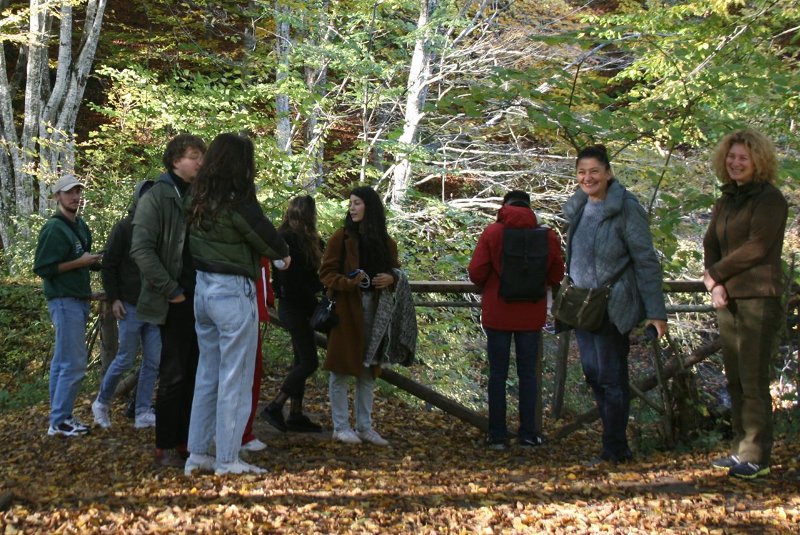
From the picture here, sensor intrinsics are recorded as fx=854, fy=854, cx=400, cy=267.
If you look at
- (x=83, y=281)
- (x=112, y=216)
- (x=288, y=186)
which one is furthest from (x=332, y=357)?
(x=112, y=216)

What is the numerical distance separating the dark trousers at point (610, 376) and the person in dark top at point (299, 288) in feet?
6.41

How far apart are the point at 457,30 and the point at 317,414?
9720mm

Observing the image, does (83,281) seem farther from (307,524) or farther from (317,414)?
(307,524)

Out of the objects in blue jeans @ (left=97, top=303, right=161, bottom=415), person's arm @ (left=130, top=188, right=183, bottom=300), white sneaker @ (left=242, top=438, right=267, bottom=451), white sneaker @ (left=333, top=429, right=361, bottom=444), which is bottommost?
white sneaker @ (left=333, top=429, right=361, bottom=444)

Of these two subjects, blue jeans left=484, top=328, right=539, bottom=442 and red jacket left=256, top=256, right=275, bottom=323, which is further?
blue jeans left=484, top=328, right=539, bottom=442

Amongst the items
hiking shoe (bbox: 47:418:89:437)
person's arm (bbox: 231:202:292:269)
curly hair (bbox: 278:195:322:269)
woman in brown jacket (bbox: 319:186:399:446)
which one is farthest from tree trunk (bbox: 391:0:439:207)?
person's arm (bbox: 231:202:292:269)

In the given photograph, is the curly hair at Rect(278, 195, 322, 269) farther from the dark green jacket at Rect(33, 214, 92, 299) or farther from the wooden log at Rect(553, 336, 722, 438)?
the wooden log at Rect(553, 336, 722, 438)

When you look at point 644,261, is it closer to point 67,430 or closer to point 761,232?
point 761,232

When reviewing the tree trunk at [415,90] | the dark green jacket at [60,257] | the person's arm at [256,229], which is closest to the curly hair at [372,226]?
the person's arm at [256,229]

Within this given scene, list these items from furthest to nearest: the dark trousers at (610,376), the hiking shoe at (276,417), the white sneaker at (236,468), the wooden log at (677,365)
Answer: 1. the hiking shoe at (276,417)
2. the wooden log at (677,365)
3. the dark trousers at (610,376)
4. the white sneaker at (236,468)

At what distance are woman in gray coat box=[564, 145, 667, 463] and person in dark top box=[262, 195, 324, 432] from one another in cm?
185

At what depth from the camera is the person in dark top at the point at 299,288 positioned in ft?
19.9

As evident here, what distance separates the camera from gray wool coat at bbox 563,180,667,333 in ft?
16.3

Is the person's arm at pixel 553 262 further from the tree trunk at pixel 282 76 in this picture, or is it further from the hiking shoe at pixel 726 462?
the tree trunk at pixel 282 76
